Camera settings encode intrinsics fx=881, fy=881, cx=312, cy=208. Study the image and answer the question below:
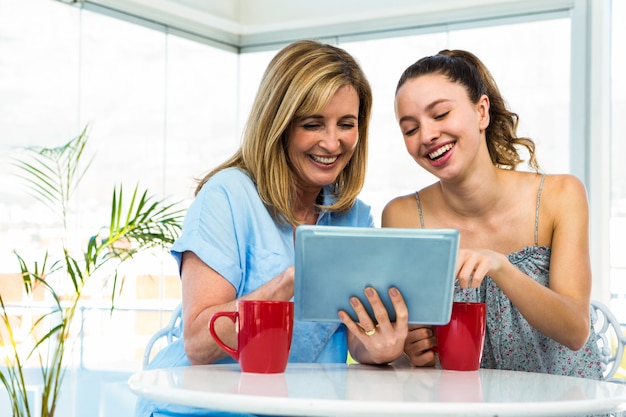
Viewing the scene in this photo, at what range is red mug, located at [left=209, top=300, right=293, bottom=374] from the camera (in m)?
1.28

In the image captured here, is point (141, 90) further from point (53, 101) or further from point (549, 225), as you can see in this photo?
point (549, 225)

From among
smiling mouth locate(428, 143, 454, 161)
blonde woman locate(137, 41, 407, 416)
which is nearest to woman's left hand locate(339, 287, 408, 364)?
blonde woman locate(137, 41, 407, 416)

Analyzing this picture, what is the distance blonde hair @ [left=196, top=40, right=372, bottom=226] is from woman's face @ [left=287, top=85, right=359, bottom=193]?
19mm

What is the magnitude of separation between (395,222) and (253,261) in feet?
1.46

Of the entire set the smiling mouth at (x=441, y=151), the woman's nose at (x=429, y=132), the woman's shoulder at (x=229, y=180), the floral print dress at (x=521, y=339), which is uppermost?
the woman's nose at (x=429, y=132)

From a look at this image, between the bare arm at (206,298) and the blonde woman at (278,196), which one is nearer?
the bare arm at (206,298)

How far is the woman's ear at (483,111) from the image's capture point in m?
1.90

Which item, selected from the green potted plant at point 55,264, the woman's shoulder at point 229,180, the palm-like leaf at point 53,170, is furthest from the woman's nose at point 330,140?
the palm-like leaf at point 53,170

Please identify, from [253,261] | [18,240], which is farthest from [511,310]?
[18,240]

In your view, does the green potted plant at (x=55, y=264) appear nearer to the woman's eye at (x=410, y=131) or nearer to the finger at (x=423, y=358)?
the woman's eye at (x=410, y=131)

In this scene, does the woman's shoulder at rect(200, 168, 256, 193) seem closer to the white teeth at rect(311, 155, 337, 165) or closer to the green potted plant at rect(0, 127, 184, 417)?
the white teeth at rect(311, 155, 337, 165)

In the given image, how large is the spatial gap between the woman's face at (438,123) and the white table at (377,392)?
0.52m

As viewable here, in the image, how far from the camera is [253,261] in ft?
5.48

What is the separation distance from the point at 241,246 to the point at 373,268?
0.47m
